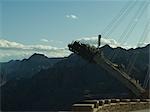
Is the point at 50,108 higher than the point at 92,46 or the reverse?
the reverse

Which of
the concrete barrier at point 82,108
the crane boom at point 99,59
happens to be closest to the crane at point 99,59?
the crane boom at point 99,59

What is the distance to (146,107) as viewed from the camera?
25.8 metres

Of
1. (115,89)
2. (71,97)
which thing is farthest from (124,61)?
(71,97)

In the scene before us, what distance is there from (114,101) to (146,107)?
15.5ft

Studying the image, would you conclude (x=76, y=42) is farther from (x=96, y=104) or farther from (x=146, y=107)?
(x=96, y=104)

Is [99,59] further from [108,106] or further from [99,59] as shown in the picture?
[108,106]

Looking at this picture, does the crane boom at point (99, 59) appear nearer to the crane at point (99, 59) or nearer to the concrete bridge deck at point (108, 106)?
the crane at point (99, 59)

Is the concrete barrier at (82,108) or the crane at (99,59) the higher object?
the crane at (99,59)

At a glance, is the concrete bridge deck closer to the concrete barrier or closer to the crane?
the concrete barrier

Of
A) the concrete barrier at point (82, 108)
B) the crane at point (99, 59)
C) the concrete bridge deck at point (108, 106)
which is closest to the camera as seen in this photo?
the concrete barrier at point (82, 108)

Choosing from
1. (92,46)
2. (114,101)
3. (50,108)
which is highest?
(92,46)

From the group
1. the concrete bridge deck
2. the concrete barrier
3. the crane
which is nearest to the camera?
the concrete barrier

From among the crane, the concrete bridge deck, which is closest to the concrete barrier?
the concrete bridge deck

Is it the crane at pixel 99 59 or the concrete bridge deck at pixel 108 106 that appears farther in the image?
the crane at pixel 99 59
